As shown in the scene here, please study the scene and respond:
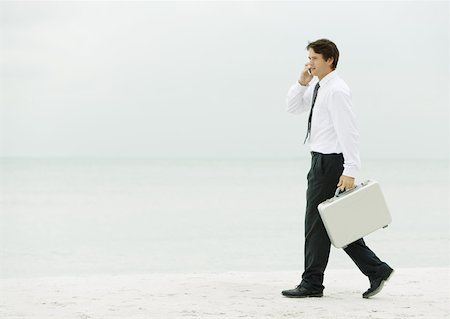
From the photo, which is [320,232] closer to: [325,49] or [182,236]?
[325,49]

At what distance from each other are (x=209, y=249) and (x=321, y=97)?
23.2ft

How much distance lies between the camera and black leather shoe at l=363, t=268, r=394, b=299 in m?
4.83

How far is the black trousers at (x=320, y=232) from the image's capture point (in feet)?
15.6

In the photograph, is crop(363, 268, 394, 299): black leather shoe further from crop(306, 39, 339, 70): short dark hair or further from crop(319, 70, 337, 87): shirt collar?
crop(306, 39, 339, 70): short dark hair

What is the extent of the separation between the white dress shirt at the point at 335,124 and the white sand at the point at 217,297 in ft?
2.30

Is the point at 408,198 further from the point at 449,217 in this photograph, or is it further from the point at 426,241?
the point at 426,241

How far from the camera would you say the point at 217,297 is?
15.8 ft

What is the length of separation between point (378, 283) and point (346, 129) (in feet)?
2.76

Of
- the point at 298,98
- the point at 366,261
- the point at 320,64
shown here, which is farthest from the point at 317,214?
the point at 320,64

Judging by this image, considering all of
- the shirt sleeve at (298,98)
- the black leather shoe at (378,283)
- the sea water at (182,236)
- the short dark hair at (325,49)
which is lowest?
the sea water at (182,236)

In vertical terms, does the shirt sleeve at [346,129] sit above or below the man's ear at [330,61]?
below

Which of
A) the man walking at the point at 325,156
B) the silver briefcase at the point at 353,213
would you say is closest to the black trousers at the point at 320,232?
the man walking at the point at 325,156

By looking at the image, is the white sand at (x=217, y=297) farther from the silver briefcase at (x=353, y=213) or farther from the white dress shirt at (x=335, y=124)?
the white dress shirt at (x=335, y=124)

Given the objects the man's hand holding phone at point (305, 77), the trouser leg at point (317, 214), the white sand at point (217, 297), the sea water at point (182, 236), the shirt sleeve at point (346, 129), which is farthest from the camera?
the sea water at point (182, 236)
